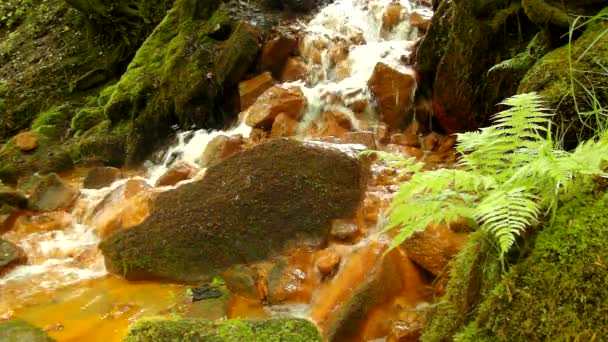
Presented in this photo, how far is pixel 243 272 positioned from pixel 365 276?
4.17ft

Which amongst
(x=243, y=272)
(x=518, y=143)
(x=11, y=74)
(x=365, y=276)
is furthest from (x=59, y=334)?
(x=11, y=74)

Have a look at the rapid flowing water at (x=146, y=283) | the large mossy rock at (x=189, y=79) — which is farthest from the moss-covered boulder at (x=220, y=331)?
the large mossy rock at (x=189, y=79)

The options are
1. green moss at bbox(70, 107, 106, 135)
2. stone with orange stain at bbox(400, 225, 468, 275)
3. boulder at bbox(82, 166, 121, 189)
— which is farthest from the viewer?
green moss at bbox(70, 107, 106, 135)

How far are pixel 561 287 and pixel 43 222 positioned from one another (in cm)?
741

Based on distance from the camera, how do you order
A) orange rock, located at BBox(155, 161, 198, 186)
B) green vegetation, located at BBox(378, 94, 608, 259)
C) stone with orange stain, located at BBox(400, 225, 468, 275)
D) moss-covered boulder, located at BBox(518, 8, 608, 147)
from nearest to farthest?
green vegetation, located at BBox(378, 94, 608, 259), moss-covered boulder, located at BBox(518, 8, 608, 147), stone with orange stain, located at BBox(400, 225, 468, 275), orange rock, located at BBox(155, 161, 198, 186)

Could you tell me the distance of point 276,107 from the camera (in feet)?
26.1

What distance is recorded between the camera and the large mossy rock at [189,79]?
9.20 m

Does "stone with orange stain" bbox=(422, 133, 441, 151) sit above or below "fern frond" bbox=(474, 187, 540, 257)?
below

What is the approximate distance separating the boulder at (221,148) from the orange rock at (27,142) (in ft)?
16.2

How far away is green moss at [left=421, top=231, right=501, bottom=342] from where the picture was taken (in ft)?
6.34

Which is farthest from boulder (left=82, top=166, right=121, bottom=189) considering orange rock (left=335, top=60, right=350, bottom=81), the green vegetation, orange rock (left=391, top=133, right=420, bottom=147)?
the green vegetation

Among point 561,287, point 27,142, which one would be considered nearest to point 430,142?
point 561,287

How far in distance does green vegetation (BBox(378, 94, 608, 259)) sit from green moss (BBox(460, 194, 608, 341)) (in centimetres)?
10

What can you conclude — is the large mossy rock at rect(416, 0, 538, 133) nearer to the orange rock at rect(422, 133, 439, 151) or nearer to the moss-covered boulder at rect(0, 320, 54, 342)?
the orange rock at rect(422, 133, 439, 151)
